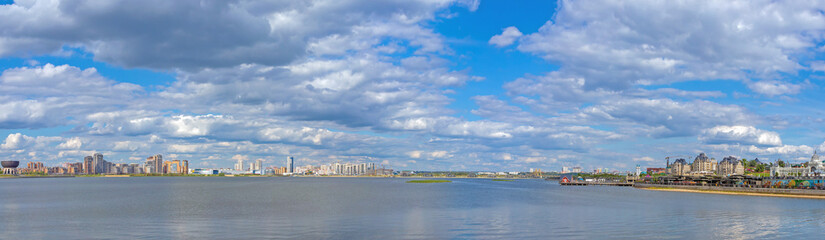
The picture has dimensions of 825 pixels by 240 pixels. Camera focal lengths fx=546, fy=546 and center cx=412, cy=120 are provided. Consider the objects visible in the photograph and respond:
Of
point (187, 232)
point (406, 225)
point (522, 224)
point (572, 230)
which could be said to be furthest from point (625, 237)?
point (187, 232)

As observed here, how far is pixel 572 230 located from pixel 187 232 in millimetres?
34698

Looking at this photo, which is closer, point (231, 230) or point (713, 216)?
point (231, 230)

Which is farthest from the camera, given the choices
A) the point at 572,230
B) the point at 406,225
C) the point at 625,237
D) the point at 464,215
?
the point at 464,215

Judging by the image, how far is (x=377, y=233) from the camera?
47562mm

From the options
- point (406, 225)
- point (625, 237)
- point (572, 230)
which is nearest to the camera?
point (625, 237)

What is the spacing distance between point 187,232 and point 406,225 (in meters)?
20.2

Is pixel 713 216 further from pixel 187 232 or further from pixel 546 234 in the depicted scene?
pixel 187 232

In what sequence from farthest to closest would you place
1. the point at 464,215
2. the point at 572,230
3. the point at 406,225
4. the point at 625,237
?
the point at 464,215
the point at 406,225
the point at 572,230
the point at 625,237

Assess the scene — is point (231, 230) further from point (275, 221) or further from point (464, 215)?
point (464, 215)

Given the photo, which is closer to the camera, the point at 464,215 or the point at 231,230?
the point at 231,230

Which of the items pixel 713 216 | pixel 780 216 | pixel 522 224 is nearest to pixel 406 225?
pixel 522 224

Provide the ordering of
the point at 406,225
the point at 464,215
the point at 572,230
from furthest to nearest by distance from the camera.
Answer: the point at 464,215
the point at 406,225
the point at 572,230

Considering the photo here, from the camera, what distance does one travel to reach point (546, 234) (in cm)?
4778

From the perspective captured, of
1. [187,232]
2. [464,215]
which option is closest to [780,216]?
[464,215]
